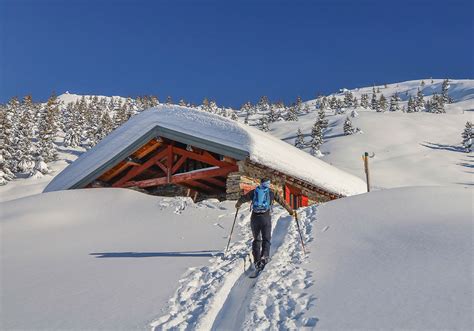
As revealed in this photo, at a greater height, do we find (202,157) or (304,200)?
(202,157)

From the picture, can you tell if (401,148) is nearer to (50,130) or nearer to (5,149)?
(50,130)

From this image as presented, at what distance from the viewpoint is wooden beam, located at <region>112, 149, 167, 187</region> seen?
15.3 metres

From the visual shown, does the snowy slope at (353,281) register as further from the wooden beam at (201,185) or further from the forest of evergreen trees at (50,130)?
the forest of evergreen trees at (50,130)

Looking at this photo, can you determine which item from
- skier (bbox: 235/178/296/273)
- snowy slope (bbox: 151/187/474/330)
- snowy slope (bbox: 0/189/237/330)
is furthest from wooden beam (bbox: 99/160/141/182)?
skier (bbox: 235/178/296/273)

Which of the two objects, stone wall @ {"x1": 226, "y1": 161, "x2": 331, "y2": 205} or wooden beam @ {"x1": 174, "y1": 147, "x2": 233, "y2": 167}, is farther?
wooden beam @ {"x1": 174, "y1": 147, "x2": 233, "y2": 167}

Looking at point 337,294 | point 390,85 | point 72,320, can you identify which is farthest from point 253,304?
point 390,85

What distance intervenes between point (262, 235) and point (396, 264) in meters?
2.51

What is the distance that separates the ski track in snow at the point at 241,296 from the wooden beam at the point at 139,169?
8194 mm

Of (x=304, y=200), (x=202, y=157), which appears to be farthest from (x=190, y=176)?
(x=304, y=200)

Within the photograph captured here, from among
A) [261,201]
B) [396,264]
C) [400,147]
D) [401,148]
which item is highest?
[400,147]

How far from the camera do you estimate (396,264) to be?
5.77 m

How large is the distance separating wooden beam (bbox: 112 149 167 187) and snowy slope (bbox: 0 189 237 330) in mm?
2003

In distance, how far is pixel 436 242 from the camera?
6379 mm

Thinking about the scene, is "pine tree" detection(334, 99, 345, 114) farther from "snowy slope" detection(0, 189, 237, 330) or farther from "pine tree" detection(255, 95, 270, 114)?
"snowy slope" detection(0, 189, 237, 330)
